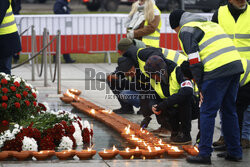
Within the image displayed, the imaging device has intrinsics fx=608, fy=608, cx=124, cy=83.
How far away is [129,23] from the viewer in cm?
1099

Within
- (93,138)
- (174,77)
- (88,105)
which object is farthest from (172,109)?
(88,105)

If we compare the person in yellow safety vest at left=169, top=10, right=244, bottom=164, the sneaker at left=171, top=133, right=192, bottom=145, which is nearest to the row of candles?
the person in yellow safety vest at left=169, top=10, right=244, bottom=164

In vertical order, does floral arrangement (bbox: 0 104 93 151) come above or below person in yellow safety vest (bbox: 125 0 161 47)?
below

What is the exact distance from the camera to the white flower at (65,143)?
688 centimetres

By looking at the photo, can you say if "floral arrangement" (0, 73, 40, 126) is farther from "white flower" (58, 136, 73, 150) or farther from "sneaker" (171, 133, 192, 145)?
"sneaker" (171, 133, 192, 145)

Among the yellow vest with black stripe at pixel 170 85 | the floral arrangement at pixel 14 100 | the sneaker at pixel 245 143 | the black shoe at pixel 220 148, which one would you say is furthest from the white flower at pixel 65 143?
the sneaker at pixel 245 143

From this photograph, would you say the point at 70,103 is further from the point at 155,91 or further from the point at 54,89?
the point at 155,91

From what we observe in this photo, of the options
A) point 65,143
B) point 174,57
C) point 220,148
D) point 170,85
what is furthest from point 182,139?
point 65,143

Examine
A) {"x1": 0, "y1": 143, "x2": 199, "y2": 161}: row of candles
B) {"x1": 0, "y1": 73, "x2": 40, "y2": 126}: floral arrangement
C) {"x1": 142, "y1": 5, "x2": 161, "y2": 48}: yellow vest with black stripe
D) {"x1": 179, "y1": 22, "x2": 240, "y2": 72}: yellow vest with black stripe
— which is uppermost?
{"x1": 179, "y1": 22, "x2": 240, "y2": 72}: yellow vest with black stripe

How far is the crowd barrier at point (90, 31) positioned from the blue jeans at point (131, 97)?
23.3 ft

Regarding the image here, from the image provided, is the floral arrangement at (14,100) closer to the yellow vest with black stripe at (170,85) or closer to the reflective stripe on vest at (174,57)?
the yellow vest with black stripe at (170,85)

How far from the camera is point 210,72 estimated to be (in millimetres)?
6312

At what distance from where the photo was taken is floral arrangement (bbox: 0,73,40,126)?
289 inches

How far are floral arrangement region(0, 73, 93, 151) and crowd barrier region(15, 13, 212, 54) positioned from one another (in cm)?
852
